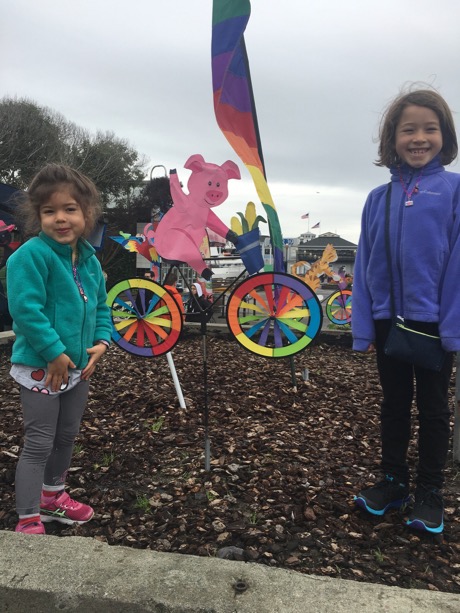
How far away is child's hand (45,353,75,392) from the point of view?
166 cm

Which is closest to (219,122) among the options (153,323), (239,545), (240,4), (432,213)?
(240,4)

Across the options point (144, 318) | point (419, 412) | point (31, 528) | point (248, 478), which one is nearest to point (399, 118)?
point (419, 412)

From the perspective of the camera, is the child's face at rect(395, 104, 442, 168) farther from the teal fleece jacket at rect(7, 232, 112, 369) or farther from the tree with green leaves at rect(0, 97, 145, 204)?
the tree with green leaves at rect(0, 97, 145, 204)

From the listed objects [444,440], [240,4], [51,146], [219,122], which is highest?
[51,146]

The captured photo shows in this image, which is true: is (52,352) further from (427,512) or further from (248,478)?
(427,512)

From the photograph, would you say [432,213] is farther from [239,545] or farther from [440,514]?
[239,545]

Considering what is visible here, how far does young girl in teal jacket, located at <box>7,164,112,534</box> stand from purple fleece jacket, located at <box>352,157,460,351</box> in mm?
1143

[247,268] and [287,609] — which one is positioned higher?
[247,268]

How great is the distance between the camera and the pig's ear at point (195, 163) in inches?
103

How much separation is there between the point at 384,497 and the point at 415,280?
2.98 ft

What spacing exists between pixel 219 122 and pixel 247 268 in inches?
40.4

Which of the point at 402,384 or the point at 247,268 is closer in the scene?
the point at 402,384

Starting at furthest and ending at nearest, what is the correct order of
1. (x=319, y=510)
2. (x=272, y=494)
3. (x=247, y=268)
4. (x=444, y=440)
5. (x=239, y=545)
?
(x=247, y=268)
(x=272, y=494)
(x=319, y=510)
(x=444, y=440)
(x=239, y=545)

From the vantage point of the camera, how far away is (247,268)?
2734 mm
